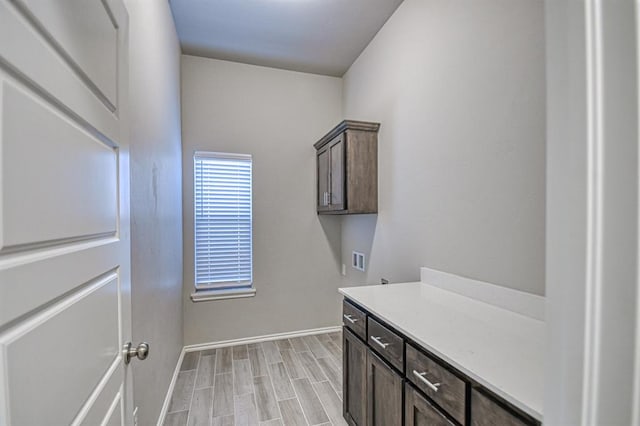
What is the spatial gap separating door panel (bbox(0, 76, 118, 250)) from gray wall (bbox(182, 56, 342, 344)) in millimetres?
2484

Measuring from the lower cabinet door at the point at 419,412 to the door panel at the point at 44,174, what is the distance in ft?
4.18

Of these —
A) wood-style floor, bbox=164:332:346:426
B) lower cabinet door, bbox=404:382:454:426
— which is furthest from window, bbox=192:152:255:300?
lower cabinet door, bbox=404:382:454:426

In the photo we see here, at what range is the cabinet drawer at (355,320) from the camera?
1646 mm

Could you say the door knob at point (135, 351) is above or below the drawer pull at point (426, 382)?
above

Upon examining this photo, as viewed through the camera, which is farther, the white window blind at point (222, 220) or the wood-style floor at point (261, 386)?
the white window blind at point (222, 220)

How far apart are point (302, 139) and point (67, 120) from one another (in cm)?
295

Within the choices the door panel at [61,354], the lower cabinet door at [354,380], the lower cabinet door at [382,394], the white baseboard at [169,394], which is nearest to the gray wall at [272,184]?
the white baseboard at [169,394]

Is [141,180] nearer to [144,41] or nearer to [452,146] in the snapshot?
[144,41]

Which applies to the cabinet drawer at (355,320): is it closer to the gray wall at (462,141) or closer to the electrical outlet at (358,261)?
the gray wall at (462,141)

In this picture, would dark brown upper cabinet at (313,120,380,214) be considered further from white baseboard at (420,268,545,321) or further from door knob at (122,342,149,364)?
door knob at (122,342,149,364)

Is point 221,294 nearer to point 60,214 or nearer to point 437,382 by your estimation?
point 437,382

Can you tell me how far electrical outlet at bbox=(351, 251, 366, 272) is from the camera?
306 centimetres

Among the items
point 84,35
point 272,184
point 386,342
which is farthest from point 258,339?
point 84,35

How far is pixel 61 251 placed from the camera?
23.5 inches
